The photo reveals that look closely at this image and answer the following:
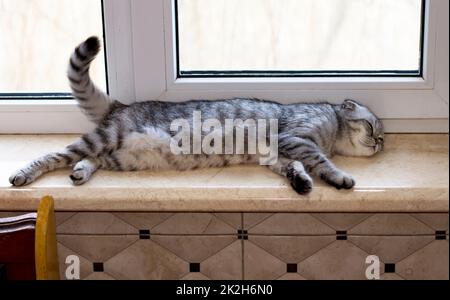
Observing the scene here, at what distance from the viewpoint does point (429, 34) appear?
1226 millimetres

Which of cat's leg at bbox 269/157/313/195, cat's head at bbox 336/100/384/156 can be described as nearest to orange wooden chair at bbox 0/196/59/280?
cat's leg at bbox 269/157/313/195

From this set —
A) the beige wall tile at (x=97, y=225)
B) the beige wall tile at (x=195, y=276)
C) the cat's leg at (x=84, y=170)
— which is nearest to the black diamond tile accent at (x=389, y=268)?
the beige wall tile at (x=195, y=276)

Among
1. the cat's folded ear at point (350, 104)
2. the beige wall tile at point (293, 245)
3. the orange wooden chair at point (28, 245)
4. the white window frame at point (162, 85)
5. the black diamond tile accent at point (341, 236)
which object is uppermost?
the white window frame at point (162, 85)

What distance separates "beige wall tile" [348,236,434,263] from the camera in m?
1.17

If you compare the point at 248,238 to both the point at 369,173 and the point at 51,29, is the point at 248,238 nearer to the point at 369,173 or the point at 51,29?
the point at 369,173

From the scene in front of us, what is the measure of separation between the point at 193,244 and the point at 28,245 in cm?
42

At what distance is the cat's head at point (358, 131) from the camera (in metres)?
1.33

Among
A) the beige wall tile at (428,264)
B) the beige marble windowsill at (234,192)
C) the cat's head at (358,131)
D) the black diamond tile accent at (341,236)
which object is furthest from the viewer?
the cat's head at (358,131)

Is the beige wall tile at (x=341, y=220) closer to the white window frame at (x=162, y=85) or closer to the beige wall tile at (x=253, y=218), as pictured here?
the beige wall tile at (x=253, y=218)

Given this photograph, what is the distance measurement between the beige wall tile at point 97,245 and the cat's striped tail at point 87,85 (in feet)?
0.94

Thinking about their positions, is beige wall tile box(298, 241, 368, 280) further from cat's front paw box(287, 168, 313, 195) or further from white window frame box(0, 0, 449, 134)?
white window frame box(0, 0, 449, 134)

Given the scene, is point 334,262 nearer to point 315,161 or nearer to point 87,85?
point 315,161
